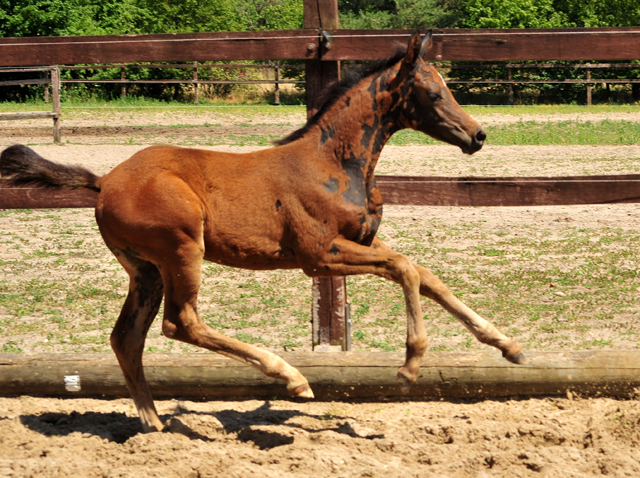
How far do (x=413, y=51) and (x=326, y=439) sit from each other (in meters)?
2.08

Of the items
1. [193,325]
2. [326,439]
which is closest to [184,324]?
[193,325]

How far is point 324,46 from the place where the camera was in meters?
4.71

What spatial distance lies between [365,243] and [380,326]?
2145 mm

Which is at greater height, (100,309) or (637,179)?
(637,179)

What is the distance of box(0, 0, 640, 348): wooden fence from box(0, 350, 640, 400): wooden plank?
464 mm

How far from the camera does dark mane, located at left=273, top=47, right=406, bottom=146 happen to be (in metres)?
3.94

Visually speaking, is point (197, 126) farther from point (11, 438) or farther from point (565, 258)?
point (11, 438)

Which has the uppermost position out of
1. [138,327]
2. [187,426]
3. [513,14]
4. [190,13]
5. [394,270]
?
[513,14]

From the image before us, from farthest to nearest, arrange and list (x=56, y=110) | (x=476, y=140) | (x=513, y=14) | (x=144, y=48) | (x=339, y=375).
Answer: (x=513, y=14) < (x=56, y=110) < (x=144, y=48) < (x=339, y=375) < (x=476, y=140)

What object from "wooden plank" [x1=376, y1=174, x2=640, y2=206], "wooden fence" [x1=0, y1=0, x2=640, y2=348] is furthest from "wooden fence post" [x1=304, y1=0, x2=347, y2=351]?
"wooden plank" [x1=376, y1=174, x2=640, y2=206]

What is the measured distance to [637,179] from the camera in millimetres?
4984

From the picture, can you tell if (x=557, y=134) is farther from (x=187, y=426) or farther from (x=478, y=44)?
(x=187, y=426)

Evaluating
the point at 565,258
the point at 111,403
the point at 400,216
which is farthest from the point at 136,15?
the point at 111,403

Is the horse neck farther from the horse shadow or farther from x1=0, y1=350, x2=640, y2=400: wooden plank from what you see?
the horse shadow
